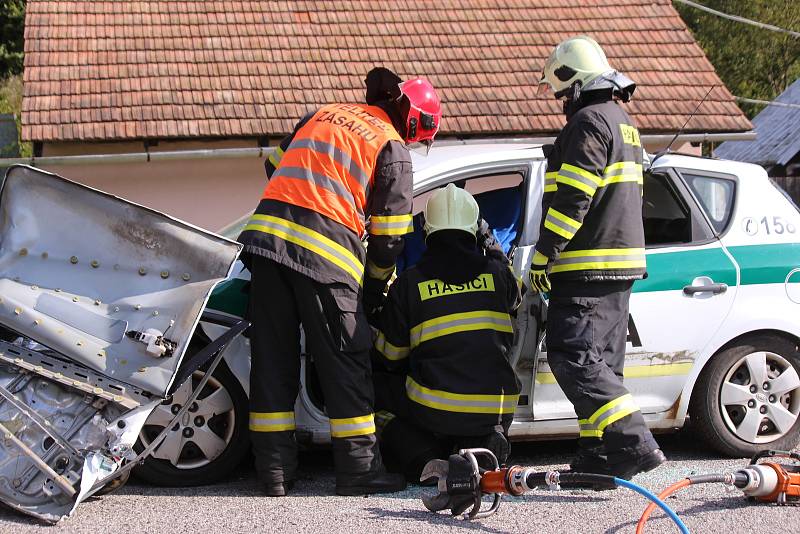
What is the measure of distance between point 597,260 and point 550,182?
1.35 ft

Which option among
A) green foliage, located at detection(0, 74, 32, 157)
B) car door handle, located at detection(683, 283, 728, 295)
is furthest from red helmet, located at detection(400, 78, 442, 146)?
green foliage, located at detection(0, 74, 32, 157)

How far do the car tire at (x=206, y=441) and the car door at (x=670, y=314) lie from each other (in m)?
1.42

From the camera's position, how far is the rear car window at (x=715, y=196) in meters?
5.22

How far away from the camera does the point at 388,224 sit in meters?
4.57

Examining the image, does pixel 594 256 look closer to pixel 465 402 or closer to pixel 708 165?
pixel 465 402

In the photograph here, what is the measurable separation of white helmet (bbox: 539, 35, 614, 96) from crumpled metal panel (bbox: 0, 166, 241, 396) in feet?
5.66

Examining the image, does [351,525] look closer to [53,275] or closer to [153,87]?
[53,275]

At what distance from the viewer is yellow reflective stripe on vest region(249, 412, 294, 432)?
15.0ft

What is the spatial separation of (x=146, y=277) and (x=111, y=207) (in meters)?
0.33

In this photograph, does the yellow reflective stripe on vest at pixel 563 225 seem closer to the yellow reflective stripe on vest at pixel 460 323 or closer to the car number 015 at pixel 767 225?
the yellow reflective stripe on vest at pixel 460 323

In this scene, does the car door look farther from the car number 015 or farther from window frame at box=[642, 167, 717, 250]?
the car number 015

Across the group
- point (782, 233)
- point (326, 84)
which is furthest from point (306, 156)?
point (326, 84)

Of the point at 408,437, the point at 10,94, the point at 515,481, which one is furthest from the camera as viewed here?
the point at 10,94

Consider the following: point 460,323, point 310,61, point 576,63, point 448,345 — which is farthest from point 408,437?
point 310,61
